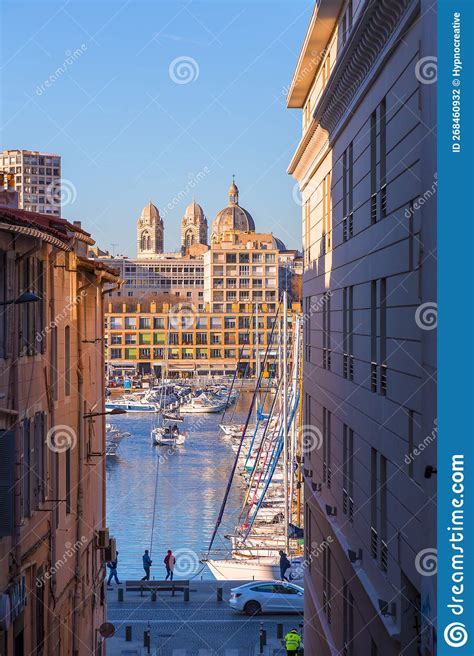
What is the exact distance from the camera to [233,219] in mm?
136625

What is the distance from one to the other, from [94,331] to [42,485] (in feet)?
13.3

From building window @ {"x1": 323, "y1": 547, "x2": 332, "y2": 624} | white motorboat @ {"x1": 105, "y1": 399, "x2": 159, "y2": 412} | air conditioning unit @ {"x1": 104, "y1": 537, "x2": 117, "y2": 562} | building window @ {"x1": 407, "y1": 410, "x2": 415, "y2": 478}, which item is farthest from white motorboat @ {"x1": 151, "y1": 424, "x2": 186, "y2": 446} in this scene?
building window @ {"x1": 407, "y1": 410, "x2": 415, "y2": 478}

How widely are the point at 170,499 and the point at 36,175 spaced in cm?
9943

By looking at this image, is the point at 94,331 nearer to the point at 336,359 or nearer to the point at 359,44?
the point at 336,359

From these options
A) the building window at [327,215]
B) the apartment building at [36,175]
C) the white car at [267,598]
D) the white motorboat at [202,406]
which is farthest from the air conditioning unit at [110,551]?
the apartment building at [36,175]

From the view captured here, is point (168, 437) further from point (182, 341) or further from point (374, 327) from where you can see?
point (374, 327)

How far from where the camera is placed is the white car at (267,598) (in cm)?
1814

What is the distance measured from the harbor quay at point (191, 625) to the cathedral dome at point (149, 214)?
14872cm

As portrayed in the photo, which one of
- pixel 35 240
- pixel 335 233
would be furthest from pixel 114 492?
pixel 35 240

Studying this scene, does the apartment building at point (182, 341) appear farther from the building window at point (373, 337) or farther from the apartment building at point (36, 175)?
the building window at point (373, 337)

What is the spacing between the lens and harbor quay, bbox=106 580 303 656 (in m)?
15.5

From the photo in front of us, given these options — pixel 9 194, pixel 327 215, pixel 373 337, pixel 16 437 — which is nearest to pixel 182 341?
pixel 327 215

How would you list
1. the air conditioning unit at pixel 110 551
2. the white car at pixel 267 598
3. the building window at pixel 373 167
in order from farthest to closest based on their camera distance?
1. the white car at pixel 267 598
2. the air conditioning unit at pixel 110 551
3. the building window at pixel 373 167

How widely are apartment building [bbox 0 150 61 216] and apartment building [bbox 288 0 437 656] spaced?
357ft
